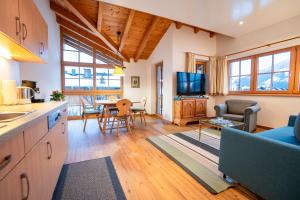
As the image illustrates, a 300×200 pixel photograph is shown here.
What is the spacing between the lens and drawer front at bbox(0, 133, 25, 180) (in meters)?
0.58

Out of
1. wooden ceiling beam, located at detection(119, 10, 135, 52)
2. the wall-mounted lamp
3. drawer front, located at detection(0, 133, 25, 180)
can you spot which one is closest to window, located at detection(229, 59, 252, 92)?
wooden ceiling beam, located at detection(119, 10, 135, 52)

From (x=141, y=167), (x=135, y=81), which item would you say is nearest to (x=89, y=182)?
(x=141, y=167)

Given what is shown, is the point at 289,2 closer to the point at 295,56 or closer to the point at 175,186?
the point at 295,56

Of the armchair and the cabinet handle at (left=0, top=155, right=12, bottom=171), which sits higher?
the cabinet handle at (left=0, top=155, right=12, bottom=171)

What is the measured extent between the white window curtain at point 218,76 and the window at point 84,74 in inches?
145

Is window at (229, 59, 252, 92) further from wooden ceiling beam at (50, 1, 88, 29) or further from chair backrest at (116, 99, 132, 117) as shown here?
wooden ceiling beam at (50, 1, 88, 29)

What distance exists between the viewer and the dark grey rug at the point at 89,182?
4.76 ft

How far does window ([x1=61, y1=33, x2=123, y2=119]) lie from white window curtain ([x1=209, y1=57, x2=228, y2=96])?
12.0ft

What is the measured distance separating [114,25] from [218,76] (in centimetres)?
384

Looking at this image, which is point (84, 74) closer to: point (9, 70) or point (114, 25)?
point (114, 25)

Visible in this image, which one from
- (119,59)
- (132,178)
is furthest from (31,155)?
(119,59)

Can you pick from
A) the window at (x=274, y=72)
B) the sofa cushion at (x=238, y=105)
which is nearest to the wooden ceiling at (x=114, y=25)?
the window at (x=274, y=72)

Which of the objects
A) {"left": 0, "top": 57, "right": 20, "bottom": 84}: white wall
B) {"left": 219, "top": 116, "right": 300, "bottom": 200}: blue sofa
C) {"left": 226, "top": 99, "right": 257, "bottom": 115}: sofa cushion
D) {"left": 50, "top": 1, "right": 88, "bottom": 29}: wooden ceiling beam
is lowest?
{"left": 219, "top": 116, "right": 300, "bottom": 200}: blue sofa

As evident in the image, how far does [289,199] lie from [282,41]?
3881 millimetres
